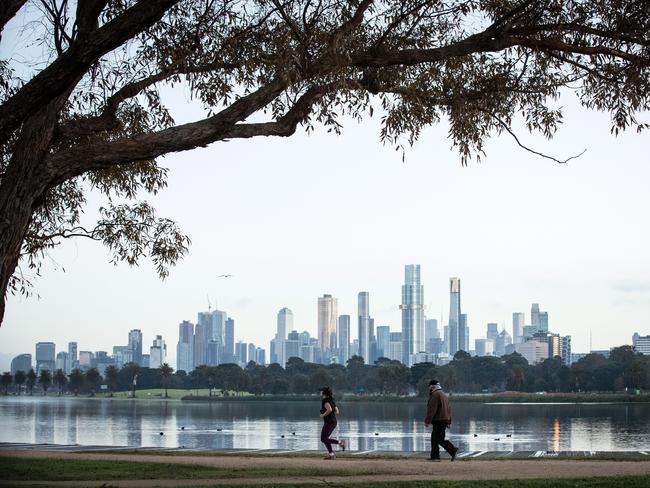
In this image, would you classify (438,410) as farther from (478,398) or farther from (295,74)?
(478,398)

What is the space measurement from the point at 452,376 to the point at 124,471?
147m

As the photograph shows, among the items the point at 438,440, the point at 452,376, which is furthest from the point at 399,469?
the point at 452,376

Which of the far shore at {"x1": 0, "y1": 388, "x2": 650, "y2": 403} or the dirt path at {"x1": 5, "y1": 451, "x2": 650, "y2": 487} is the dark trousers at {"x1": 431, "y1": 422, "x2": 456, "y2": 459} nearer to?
the dirt path at {"x1": 5, "y1": 451, "x2": 650, "y2": 487}

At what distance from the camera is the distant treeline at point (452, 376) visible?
155m

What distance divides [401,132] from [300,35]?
216 cm

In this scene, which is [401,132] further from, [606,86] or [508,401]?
[508,401]

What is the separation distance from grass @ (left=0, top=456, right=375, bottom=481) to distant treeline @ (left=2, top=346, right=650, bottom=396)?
428 ft

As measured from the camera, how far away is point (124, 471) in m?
16.5

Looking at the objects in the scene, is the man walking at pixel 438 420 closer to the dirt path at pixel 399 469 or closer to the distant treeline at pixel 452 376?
the dirt path at pixel 399 469

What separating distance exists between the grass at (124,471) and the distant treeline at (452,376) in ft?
428

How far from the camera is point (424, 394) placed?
501 feet

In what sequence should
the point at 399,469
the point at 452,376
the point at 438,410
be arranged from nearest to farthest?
the point at 399,469
the point at 438,410
the point at 452,376

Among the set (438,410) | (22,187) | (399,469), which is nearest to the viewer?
(22,187)

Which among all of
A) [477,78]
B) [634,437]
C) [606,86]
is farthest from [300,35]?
[634,437]
